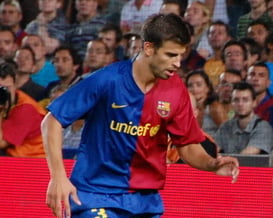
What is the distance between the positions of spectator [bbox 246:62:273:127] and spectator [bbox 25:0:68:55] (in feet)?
8.04

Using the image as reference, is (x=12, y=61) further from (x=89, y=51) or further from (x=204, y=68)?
(x=204, y=68)

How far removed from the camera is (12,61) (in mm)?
9352

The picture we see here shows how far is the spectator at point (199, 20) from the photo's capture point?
9.02 metres

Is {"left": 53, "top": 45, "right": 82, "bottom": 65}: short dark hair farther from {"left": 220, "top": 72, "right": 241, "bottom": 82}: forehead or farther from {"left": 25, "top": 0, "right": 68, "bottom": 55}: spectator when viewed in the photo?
{"left": 220, "top": 72, "right": 241, "bottom": 82}: forehead

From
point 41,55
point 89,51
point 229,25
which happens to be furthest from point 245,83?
point 41,55

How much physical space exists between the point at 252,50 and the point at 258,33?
0.22 meters

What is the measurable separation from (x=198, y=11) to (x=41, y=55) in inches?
70.4

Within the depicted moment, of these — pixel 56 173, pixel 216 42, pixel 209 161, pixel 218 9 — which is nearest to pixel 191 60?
pixel 216 42

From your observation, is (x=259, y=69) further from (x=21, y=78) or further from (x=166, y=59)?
(x=166, y=59)

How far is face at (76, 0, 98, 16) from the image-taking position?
9.76m

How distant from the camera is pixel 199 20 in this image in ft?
29.9

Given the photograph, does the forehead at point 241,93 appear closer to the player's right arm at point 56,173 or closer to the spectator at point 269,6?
the spectator at point 269,6

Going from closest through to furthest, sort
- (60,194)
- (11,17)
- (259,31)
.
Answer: (60,194)
(259,31)
(11,17)

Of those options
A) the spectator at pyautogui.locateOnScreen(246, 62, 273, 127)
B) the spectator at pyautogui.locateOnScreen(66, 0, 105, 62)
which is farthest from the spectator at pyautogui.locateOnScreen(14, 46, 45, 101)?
the spectator at pyautogui.locateOnScreen(246, 62, 273, 127)
